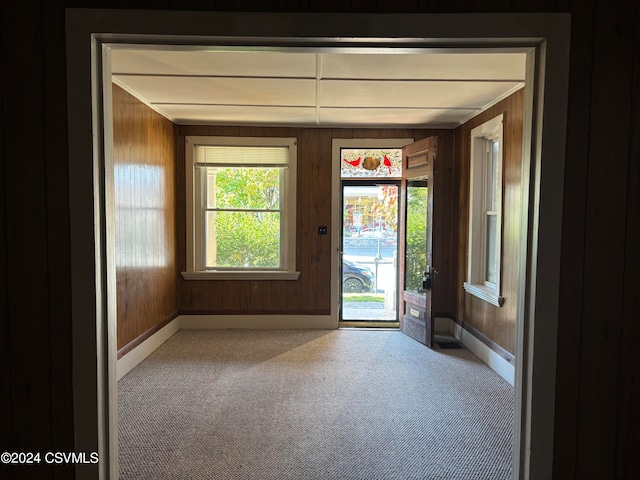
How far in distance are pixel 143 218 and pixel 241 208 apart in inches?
52.4

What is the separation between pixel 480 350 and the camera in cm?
404

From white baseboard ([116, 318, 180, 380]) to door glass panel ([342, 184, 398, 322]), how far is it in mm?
2300

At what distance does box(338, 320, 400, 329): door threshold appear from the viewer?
208 inches

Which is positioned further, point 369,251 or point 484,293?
point 369,251

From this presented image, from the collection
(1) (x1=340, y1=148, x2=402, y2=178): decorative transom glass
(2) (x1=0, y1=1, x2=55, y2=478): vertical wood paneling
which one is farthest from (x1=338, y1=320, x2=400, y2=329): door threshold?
(2) (x1=0, y1=1, x2=55, y2=478): vertical wood paneling

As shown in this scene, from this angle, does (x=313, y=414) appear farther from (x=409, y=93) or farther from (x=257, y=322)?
(x=409, y=93)

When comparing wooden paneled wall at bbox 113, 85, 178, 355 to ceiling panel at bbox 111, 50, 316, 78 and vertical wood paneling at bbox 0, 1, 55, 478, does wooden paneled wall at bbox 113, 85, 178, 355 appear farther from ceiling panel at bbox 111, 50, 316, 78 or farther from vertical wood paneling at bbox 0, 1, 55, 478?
vertical wood paneling at bbox 0, 1, 55, 478

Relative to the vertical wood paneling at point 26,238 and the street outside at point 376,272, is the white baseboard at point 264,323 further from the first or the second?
the vertical wood paneling at point 26,238

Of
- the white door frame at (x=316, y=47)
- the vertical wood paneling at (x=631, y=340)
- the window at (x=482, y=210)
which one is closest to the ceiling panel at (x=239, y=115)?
the window at (x=482, y=210)

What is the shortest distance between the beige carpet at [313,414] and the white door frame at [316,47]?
798 mm

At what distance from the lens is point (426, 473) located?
2.18 meters

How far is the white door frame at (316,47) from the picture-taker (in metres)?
1.54

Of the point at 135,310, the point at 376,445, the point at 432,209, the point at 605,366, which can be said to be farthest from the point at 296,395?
the point at 432,209

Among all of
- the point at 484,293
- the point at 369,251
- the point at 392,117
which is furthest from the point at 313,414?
the point at 369,251
